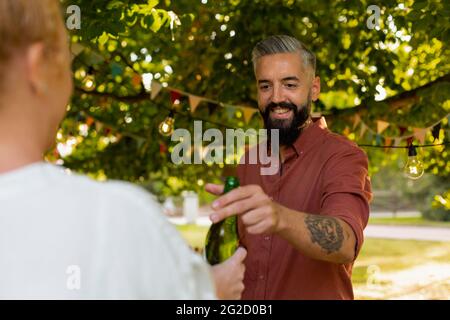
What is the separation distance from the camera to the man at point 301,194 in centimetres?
187

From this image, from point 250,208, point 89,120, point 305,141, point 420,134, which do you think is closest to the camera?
point 250,208

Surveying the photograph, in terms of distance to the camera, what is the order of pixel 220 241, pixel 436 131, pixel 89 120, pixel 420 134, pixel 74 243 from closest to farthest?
pixel 74 243, pixel 220 241, pixel 436 131, pixel 420 134, pixel 89 120

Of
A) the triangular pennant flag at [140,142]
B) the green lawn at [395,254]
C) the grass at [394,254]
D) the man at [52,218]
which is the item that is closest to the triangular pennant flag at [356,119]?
the triangular pennant flag at [140,142]

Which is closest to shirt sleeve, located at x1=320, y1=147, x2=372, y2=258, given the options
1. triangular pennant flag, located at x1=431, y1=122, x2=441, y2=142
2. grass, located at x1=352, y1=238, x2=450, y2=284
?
triangular pennant flag, located at x1=431, y1=122, x2=441, y2=142

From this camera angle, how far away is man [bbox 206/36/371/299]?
1872mm

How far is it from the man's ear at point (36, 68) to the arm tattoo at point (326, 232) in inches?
40.9

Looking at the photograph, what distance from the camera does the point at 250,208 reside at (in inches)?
57.3

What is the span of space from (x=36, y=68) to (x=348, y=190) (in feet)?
4.34

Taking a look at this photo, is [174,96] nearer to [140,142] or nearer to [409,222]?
[140,142]

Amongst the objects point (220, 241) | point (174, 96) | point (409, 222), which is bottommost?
point (409, 222)

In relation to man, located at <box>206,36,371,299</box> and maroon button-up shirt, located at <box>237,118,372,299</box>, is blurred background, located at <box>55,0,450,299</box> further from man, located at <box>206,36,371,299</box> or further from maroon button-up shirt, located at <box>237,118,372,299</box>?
maroon button-up shirt, located at <box>237,118,372,299</box>

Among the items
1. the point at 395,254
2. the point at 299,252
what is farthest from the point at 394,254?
the point at 299,252

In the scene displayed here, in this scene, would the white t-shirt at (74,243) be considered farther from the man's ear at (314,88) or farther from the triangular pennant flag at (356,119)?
the triangular pennant flag at (356,119)
